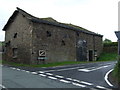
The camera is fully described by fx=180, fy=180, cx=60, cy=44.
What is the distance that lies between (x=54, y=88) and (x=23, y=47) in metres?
15.1

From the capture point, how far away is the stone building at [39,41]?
2233 cm

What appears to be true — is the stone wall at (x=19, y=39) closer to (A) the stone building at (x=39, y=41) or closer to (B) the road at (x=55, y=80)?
(A) the stone building at (x=39, y=41)

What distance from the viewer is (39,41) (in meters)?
22.7

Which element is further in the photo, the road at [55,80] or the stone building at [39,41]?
the stone building at [39,41]

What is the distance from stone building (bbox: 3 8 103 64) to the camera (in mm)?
22328

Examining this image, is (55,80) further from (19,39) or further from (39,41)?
(19,39)

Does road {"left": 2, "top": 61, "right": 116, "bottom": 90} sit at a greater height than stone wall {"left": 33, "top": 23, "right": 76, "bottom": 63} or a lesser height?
lesser

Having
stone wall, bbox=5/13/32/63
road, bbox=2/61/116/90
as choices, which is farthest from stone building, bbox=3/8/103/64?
road, bbox=2/61/116/90

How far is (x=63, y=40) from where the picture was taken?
86.6ft

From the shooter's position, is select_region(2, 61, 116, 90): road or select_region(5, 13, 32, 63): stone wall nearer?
select_region(2, 61, 116, 90): road

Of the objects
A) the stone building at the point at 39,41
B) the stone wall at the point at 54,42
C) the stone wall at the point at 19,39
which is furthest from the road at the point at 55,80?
the stone wall at the point at 54,42

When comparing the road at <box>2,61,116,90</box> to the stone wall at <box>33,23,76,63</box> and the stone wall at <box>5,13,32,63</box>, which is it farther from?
the stone wall at <box>33,23,76,63</box>

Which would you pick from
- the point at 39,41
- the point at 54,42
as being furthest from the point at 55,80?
the point at 54,42

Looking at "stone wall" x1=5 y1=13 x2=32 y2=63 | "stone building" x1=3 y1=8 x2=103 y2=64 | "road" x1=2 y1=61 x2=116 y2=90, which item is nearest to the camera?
"road" x1=2 y1=61 x2=116 y2=90
